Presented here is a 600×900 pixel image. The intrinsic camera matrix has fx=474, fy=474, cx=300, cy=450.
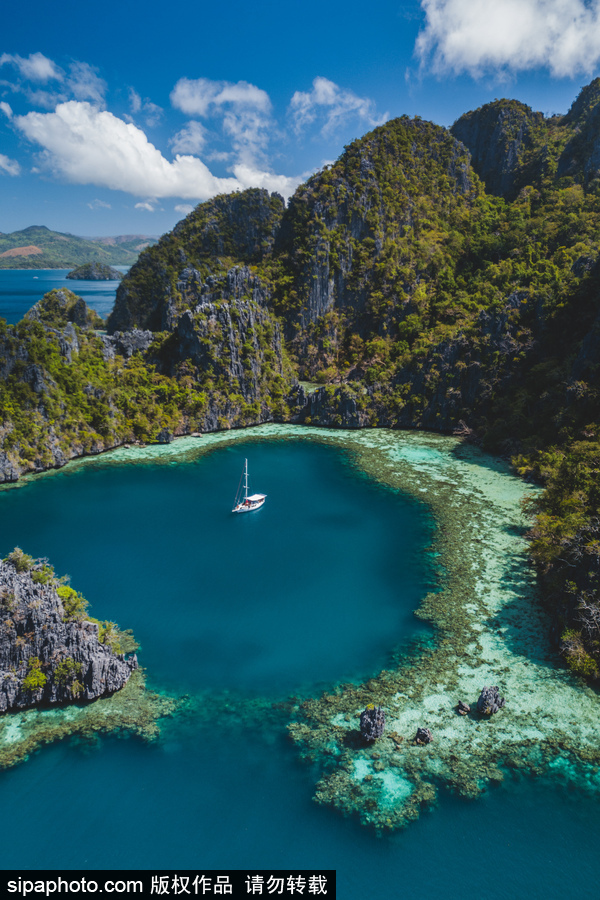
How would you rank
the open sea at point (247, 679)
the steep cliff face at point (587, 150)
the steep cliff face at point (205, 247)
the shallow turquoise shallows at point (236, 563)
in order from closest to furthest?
the open sea at point (247, 679) < the shallow turquoise shallows at point (236, 563) < the steep cliff face at point (587, 150) < the steep cliff face at point (205, 247)

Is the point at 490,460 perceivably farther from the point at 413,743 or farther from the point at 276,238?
the point at 276,238

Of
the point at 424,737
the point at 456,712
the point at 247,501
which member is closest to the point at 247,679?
the point at 424,737

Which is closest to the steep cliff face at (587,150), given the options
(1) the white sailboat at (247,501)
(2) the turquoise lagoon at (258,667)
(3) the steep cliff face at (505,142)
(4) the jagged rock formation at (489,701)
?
(3) the steep cliff face at (505,142)

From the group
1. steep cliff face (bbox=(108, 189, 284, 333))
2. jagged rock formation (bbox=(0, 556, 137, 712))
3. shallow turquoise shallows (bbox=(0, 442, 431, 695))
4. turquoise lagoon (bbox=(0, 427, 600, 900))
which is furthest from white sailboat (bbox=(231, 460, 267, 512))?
steep cliff face (bbox=(108, 189, 284, 333))

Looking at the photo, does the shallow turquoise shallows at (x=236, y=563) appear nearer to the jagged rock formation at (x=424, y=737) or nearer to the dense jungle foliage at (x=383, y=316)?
the jagged rock formation at (x=424, y=737)

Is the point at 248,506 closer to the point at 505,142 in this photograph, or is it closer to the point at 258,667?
the point at 258,667

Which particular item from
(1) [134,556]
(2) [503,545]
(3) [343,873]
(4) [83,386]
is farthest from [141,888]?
(4) [83,386]

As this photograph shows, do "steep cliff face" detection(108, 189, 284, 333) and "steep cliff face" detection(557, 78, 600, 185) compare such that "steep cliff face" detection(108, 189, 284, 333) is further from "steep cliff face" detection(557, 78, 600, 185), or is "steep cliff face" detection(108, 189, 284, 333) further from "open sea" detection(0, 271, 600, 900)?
"open sea" detection(0, 271, 600, 900)
